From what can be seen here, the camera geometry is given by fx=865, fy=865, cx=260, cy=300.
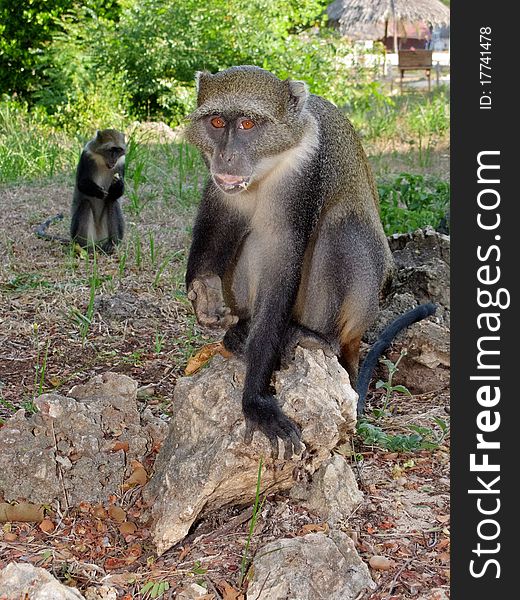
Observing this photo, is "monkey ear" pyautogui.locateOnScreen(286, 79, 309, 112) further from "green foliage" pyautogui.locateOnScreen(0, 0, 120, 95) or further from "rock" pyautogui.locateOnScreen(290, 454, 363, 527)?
"green foliage" pyautogui.locateOnScreen(0, 0, 120, 95)

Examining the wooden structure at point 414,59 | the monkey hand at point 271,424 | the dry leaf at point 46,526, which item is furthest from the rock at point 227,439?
the wooden structure at point 414,59

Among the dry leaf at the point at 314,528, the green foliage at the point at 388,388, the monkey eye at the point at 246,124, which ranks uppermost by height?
the monkey eye at the point at 246,124

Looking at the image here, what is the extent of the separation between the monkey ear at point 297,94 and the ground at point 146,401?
1.44m

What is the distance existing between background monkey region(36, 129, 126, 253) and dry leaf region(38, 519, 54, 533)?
399 cm

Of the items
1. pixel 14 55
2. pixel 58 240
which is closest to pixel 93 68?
pixel 14 55

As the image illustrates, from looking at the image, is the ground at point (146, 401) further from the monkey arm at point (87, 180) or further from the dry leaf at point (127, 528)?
the monkey arm at point (87, 180)

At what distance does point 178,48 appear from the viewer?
14.9 meters

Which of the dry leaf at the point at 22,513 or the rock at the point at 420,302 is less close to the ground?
the rock at the point at 420,302

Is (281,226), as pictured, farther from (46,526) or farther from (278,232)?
(46,526)

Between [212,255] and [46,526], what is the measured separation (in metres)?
1.40

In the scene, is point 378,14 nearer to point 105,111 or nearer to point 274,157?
point 105,111

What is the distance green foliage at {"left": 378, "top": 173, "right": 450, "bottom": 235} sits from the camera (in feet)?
21.3

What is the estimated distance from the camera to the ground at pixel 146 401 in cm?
296

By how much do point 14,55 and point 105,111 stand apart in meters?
4.08
